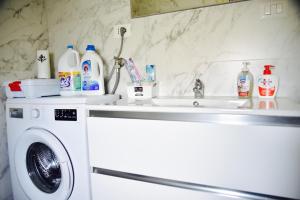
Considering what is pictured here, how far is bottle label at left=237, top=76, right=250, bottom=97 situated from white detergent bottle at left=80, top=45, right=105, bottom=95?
2.77ft

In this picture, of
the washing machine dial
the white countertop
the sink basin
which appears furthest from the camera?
the washing machine dial

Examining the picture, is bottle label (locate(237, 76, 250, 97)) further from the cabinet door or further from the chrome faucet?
the cabinet door

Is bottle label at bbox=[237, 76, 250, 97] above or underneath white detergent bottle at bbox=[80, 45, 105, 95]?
underneath

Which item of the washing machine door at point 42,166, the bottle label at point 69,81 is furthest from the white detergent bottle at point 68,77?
the washing machine door at point 42,166

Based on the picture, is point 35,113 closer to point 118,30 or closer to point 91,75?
point 91,75

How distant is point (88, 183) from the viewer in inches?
42.4

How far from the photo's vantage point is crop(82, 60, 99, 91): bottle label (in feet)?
4.25

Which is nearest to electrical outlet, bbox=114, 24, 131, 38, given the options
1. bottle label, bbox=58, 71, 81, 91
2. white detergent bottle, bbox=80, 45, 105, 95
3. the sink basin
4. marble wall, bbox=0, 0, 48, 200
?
white detergent bottle, bbox=80, 45, 105, 95

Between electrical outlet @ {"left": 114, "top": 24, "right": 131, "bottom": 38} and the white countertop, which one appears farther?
electrical outlet @ {"left": 114, "top": 24, "right": 131, "bottom": 38}

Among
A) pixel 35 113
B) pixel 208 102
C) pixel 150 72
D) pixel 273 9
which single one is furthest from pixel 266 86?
pixel 35 113

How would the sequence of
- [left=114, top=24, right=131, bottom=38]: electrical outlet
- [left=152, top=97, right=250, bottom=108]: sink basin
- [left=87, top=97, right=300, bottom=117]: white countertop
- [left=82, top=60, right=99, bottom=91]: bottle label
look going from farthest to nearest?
[left=114, top=24, right=131, bottom=38]: electrical outlet < [left=82, top=60, right=99, bottom=91]: bottle label < [left=152, top=97, right=250, bottom=108]: sink basin < [left=87, top=97, right=300, bottom=117]: white countertop

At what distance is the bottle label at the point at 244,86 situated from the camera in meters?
1.09

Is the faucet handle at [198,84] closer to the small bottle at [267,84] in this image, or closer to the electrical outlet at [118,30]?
the small bottle at [267,84]

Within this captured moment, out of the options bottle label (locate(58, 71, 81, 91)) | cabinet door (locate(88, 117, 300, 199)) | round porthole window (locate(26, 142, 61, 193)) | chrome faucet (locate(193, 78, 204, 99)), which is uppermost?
bottle label (locate(58, 71, 81, 91))
